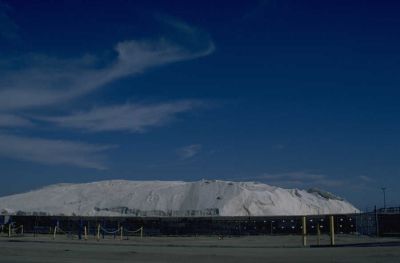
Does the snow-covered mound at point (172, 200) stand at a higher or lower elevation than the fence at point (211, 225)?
higher

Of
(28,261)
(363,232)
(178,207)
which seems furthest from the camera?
(178,207)

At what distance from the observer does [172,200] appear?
72.6m

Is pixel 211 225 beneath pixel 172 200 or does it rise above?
beneath

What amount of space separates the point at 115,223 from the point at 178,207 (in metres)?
14.6

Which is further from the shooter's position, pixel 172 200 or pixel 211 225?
pixel 172 200

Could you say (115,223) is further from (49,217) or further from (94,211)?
(94,211)

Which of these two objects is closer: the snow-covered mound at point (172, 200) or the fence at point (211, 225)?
the fence at point (211, 225)

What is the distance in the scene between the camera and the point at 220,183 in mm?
75000

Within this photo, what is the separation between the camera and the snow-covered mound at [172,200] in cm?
6938

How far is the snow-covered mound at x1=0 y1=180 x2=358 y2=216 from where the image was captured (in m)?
69.4

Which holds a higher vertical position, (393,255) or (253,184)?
(253,184)

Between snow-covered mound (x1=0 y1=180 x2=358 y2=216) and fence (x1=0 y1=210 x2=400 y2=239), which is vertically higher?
snow-covered mound (x1=0 y1=180 x2=358 y2=216)

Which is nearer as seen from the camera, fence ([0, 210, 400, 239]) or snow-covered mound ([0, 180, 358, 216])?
fence ([0, 210, 400, 239])

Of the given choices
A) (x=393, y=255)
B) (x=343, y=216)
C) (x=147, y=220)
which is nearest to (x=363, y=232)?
(x=343, y=216)
